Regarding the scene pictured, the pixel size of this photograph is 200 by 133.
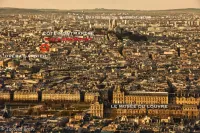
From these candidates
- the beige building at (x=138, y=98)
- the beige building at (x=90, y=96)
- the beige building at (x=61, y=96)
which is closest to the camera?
the beige building at (x=138, y=98)

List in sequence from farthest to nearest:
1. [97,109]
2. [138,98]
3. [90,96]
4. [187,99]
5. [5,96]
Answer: [5,96] < [90,96] < [138,98] < [187,99] < [97,109]

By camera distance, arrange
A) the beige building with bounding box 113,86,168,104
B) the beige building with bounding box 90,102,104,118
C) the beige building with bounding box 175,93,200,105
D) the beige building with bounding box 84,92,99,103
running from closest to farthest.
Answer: the beige building with bounding box 90,102,104,118 < the beige building with bounding box 175,93,200,105 < the beige building with bounding box 113,86,168,104 < the beige building with bounding box 84,92,99,103

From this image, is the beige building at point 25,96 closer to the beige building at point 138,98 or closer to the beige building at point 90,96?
the beige building at point 90,96

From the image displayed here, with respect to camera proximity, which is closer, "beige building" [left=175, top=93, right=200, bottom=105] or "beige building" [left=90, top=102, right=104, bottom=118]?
"beige building" [left=90, top=102, right=104, bottom=118]

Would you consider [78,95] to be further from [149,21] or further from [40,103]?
[149,21]

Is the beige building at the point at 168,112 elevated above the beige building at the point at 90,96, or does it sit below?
below

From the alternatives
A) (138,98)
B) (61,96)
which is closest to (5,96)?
(61,96)

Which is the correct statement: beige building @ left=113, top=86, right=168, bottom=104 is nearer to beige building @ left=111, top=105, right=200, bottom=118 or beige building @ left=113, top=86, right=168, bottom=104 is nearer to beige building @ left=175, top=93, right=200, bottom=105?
beige building @ left=175, top=93, right=200, bottom=105

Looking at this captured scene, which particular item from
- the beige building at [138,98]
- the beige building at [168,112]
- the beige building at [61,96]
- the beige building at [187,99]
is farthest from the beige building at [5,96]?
the beige building at [187,99]

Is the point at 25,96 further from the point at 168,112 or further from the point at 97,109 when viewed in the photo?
the point at 168,112

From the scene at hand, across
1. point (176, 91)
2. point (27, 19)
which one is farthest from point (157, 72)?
point (27, 19)

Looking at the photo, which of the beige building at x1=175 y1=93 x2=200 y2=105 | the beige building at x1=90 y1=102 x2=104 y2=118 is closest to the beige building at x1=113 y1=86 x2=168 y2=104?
the beige building at x1=175 y1=93 x2=200 y2=105
